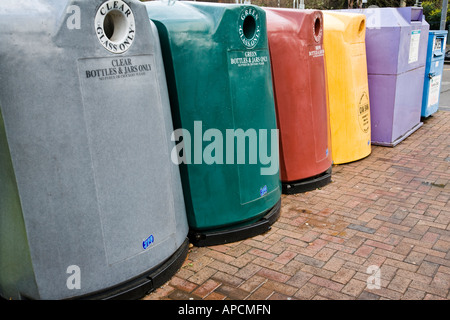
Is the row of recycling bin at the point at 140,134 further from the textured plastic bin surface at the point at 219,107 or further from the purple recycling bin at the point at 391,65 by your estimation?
the purple recycling bin at the point at 391,65

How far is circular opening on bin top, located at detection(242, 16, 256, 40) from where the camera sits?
3584 mm

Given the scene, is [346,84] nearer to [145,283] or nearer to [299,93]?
[299,93]

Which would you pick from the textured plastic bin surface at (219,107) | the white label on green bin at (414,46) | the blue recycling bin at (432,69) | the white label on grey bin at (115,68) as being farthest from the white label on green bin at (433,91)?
the white label on grey bin at (115,68)

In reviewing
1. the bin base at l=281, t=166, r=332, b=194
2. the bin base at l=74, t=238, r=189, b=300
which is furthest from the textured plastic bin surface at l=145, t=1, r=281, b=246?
the bin base at l=281, t=166, r=332, b=194

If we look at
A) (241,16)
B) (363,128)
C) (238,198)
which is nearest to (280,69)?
(241,16)

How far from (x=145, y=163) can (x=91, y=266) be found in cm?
76

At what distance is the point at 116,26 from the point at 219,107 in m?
1.08

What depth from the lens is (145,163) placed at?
2904mm

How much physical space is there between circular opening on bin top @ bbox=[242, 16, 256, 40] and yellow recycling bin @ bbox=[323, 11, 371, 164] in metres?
1.98

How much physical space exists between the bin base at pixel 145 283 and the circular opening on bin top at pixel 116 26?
61.4 inches

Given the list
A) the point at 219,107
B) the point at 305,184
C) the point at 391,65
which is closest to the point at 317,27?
the point at 305,184

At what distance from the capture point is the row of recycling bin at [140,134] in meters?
2.43
